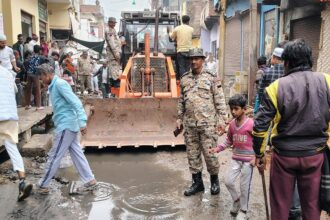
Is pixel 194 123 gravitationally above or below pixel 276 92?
below

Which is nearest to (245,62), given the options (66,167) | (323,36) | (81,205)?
(323,36)

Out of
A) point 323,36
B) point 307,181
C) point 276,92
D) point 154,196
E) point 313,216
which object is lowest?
point 154,196

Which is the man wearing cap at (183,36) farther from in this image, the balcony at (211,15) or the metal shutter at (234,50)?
the balcony at (211,15)

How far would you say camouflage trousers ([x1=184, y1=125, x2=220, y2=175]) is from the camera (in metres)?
4.88

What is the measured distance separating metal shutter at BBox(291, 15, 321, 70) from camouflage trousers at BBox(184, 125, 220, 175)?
6648 millimetres

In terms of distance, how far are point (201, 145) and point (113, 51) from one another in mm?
5628

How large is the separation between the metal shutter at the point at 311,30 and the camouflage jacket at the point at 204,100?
644 centimetres

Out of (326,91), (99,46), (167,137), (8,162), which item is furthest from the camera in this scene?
(99,46)

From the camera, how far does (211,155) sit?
4910 millimetres

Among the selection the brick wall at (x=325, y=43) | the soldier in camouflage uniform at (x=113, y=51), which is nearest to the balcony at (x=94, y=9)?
the soldier in camouflage uniform at (x=113, y=51)

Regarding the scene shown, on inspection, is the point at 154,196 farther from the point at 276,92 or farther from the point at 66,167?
the point at 276,92

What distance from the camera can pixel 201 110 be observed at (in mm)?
4875

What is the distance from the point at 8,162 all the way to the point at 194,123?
337 centimetres

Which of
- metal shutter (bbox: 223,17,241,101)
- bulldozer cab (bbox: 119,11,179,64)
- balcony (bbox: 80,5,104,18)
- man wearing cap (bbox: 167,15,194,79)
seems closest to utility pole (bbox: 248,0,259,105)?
bulldozer cab (bbox: 119,11,179,64)
